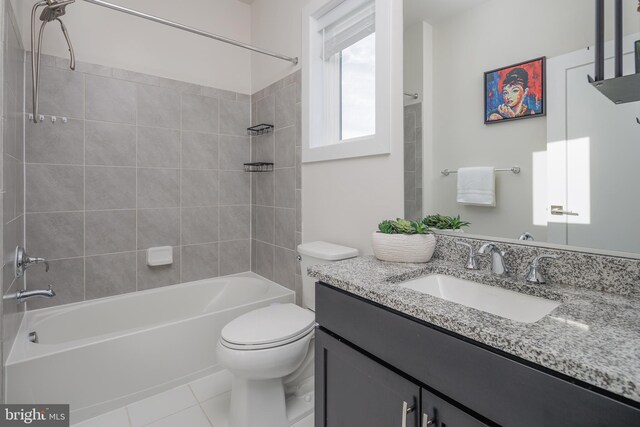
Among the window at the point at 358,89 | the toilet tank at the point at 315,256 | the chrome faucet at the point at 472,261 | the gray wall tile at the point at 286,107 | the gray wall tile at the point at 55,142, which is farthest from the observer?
the gray wall tile at the point at 286,107

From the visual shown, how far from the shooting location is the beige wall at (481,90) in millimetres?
1013

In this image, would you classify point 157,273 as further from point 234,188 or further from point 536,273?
point 536,273

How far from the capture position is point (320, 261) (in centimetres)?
164

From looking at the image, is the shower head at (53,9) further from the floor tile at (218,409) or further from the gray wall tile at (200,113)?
the floor tile at (218,409)

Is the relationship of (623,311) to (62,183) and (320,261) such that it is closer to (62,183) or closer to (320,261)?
(320,261)

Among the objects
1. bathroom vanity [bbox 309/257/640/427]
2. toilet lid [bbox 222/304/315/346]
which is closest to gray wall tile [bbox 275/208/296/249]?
toilet lid [bbox 222/304/315/346]

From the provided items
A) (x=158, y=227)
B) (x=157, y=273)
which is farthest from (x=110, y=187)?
(x=157, y=273)

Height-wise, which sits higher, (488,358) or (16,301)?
(488,358)

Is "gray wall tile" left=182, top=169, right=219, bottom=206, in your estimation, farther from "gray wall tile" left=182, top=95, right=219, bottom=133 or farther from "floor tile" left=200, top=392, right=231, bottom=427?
"floor tile" left=200, top=392, right=231, bottom=427

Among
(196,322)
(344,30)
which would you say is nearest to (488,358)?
(196,322)

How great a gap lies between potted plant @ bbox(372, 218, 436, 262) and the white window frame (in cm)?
42

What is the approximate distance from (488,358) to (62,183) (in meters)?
2.40

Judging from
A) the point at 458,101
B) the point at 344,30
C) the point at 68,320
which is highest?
the point at 344,30

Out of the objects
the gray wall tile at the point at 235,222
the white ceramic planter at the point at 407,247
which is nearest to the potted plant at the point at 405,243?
the white ceramic planter at the point at 407,247
